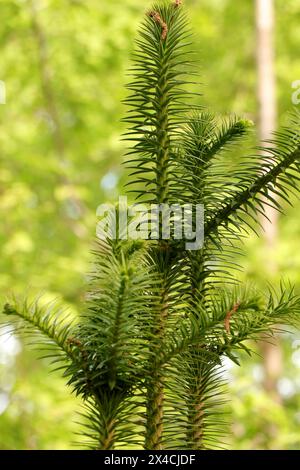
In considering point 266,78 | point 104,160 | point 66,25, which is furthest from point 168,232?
point 104,160

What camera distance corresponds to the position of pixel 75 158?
7.70 metres

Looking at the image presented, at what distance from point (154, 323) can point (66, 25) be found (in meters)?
5.35

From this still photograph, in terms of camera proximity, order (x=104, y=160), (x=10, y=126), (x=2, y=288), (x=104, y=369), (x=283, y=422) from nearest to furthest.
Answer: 1. (x=104, y=369)
2. (x=283, y=422)
3. (x=2, y=288)
4. (x=10, y=126)
5. (x=104, y=160)

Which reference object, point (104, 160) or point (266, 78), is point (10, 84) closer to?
point (104, 160)

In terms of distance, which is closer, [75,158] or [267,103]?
[267,103]

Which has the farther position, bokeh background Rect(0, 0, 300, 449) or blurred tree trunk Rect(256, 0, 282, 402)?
blurred tree trunk Rect(256, 0, 282, 402)

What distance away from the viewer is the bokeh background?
14.3 feet

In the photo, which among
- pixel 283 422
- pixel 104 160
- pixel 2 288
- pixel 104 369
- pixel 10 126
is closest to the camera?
pixel 104 369

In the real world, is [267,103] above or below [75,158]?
below

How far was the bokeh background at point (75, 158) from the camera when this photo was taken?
4355mm

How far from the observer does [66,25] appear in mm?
5691

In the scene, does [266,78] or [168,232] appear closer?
[168,232]

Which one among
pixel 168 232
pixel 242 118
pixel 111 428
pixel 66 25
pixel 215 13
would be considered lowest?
pixel 111 428

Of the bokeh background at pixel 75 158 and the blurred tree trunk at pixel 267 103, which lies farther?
the blurred tree trunk at pixel 267 103
